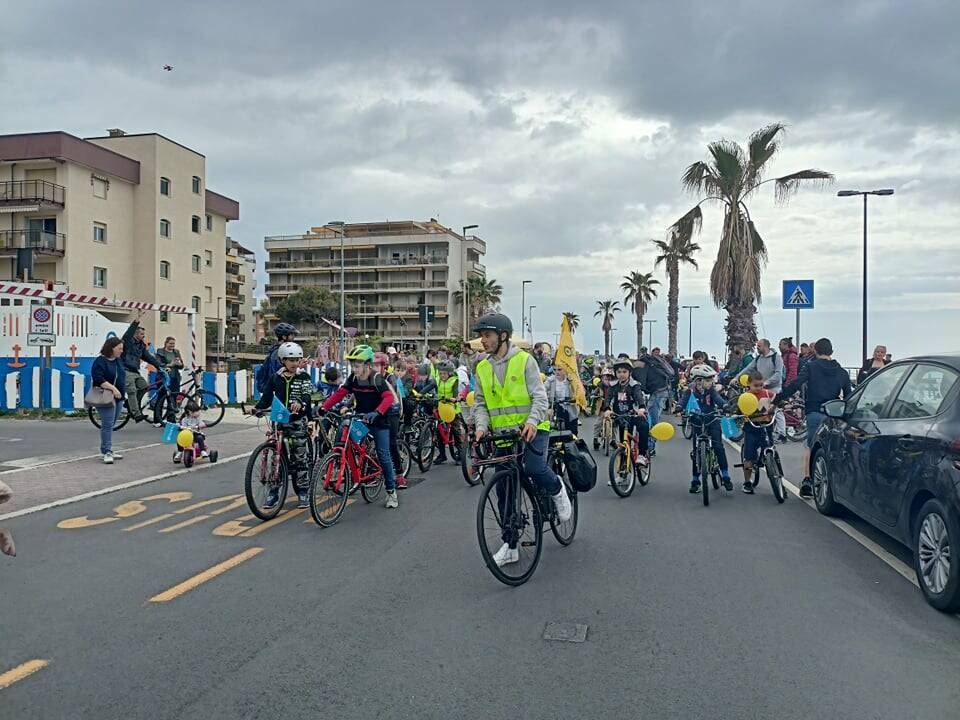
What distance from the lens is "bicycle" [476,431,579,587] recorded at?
6121mm

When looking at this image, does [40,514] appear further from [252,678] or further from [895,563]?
[895,563]

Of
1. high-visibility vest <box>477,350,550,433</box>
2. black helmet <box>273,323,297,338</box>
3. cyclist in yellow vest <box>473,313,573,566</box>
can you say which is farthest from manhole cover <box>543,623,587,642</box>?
black helmet <box>273,323,297,338</box>

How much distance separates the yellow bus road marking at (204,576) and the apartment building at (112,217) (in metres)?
35.4

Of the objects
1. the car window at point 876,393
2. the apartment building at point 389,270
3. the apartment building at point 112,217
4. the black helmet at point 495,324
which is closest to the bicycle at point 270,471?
the black helmet at point 495,324

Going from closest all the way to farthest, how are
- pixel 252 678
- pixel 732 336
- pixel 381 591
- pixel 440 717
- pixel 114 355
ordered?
pixel 440 717 < pixel 252 678 < pixel 381 591 < pixel 114 355 < pixel 732 336

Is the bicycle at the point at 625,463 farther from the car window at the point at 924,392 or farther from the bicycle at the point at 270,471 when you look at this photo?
the bicycle at the point at 270,471

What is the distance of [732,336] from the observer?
2795 centimetres

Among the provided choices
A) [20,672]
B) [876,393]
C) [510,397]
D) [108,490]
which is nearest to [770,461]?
[876,393]

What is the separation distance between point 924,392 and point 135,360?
14597mm

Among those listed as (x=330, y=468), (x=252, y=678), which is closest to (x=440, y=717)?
(x=252, y=678)

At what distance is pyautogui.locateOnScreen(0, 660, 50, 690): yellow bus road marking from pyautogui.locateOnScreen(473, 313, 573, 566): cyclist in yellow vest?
9.91ft

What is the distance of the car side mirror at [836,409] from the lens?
7957mm

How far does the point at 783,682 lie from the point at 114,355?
10.4 m

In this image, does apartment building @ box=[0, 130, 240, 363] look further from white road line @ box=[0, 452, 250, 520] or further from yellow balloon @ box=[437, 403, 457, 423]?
yellow balloon @ box=[437, 403, 457, 423]
